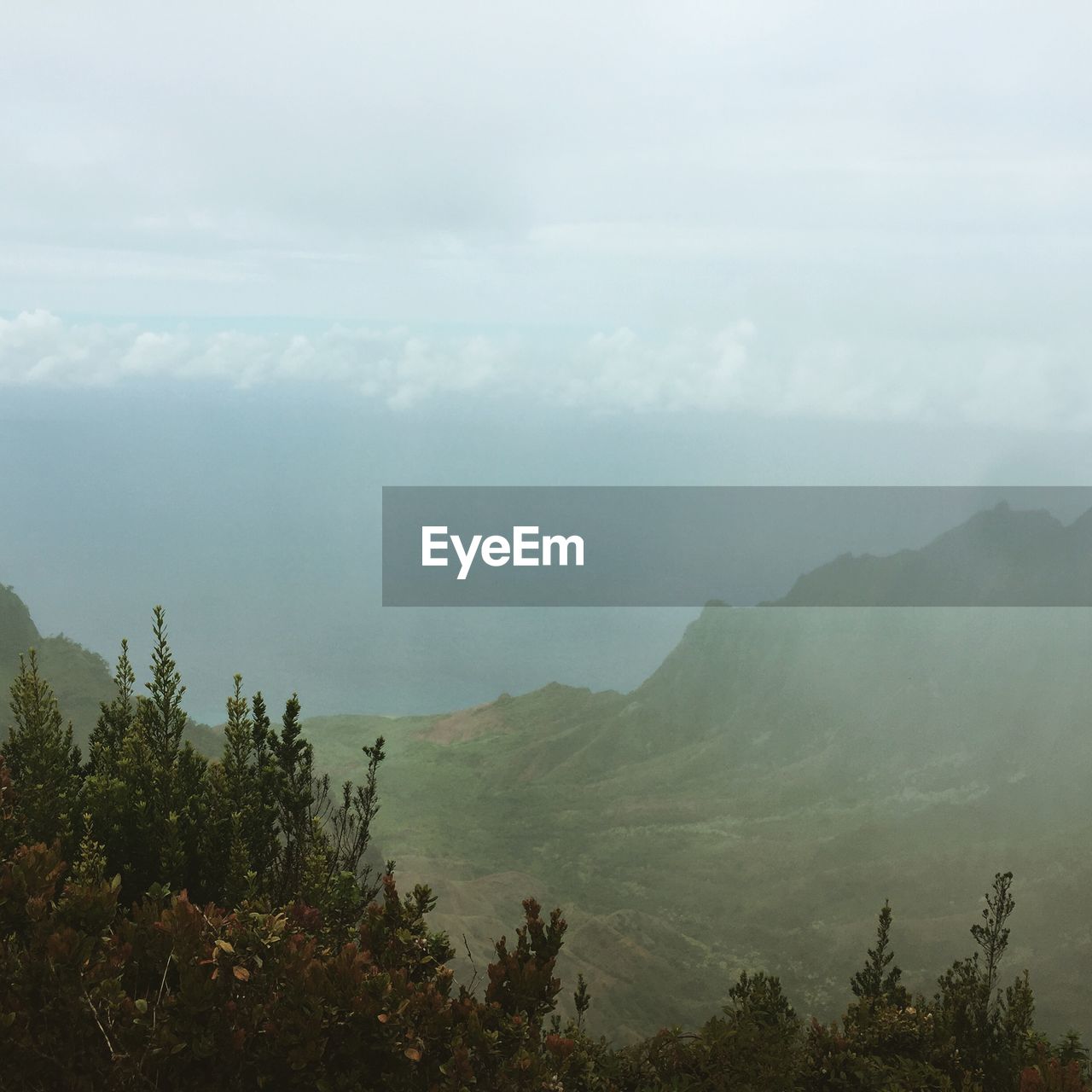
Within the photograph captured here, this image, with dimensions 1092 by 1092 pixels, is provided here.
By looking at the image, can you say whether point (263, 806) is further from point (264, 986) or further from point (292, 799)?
point (264, 986)

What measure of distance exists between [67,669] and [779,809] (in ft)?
299

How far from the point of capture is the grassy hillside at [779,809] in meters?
100

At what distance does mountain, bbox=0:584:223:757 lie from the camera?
9612 cm

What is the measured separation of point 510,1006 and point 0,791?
15.0 ft

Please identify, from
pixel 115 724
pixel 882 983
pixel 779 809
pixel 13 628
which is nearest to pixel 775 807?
pixel 779 809

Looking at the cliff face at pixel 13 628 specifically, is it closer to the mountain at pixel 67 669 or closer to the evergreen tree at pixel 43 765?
the mountain at pixel 67 669

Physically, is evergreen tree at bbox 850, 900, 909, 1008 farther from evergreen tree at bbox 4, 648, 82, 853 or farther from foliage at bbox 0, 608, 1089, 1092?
evergreen tree at bbox 4, 648, 82, 853

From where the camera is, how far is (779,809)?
472ft

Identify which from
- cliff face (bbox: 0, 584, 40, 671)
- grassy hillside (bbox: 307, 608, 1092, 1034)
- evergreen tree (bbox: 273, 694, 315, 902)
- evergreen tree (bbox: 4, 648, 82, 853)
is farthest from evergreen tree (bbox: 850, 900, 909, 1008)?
cliff face (bbox: 0, 584, 40, 671)

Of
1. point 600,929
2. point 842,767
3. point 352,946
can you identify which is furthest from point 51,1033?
point 842,767

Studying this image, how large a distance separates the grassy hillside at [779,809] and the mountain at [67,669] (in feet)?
101

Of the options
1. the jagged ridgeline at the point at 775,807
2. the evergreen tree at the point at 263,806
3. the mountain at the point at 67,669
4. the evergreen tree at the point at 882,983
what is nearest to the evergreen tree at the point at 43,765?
the evergreen tree at the point at 263,806

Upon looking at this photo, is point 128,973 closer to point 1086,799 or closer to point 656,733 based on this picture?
point 1086,799

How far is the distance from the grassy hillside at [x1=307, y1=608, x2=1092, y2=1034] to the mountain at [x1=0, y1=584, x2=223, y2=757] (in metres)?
30.7
